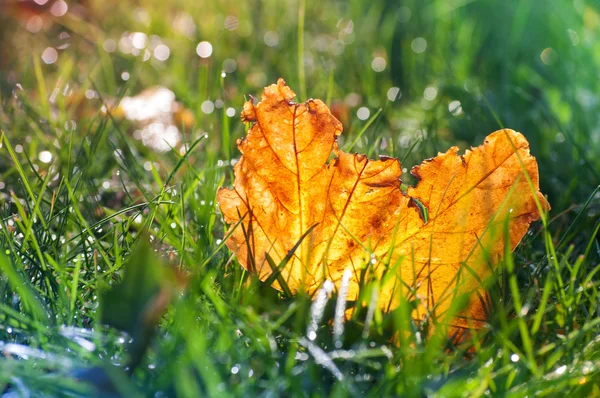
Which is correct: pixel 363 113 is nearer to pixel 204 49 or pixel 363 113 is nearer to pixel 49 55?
pixel 204 49

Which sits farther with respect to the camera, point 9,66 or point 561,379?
point 9,66

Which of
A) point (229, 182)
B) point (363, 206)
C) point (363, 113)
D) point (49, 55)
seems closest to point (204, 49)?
point (49, 55)

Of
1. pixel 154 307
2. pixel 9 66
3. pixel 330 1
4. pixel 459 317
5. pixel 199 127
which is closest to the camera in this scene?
pixel 154 307

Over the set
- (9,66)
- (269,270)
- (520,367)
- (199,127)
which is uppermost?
(9,66)

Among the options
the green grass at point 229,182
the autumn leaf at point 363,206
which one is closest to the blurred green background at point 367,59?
the green grass at point 229,182

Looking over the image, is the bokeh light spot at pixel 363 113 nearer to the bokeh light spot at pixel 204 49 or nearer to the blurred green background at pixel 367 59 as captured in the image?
the blurred green background at pixel 367 59

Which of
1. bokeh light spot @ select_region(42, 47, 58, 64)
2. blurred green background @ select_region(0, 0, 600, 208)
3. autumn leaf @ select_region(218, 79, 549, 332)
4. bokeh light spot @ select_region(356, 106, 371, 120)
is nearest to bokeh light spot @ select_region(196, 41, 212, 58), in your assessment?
blurred green background @ select_region(0, 0, 600, 208)

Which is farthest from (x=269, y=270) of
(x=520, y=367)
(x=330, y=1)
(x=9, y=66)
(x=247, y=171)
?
(x=330, y=1)

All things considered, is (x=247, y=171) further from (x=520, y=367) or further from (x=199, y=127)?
(x=199, y=127)
